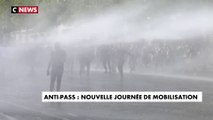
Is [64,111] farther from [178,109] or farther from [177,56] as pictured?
[177,56]

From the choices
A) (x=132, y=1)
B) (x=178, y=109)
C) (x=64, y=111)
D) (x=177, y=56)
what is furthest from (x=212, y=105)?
(x=132, y=1)

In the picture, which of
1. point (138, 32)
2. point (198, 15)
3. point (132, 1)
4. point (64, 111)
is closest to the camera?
point (64, 111)

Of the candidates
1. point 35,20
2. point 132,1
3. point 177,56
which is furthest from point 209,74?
point 35,20

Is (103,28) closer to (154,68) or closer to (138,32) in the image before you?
(138,32)

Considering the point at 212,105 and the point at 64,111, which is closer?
the point at 64,111

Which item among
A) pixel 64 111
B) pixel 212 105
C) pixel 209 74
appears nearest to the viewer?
pixel 64 111

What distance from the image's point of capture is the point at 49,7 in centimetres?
4634

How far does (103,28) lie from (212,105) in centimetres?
2707

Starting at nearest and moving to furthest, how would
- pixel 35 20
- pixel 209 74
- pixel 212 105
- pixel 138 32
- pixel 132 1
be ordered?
pixel 212 105
pixel 209 74
pixel 132 1
pixel 138 32
pixel 35 20

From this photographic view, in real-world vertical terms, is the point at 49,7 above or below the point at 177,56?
above

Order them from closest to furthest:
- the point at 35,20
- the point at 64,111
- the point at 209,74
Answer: the point at 64,111 < the point at 209,74 < the point at 35,20

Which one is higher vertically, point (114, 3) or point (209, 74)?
point (114, 3)

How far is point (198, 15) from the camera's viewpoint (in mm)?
35156

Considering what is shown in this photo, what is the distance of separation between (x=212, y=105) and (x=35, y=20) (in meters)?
36.3
